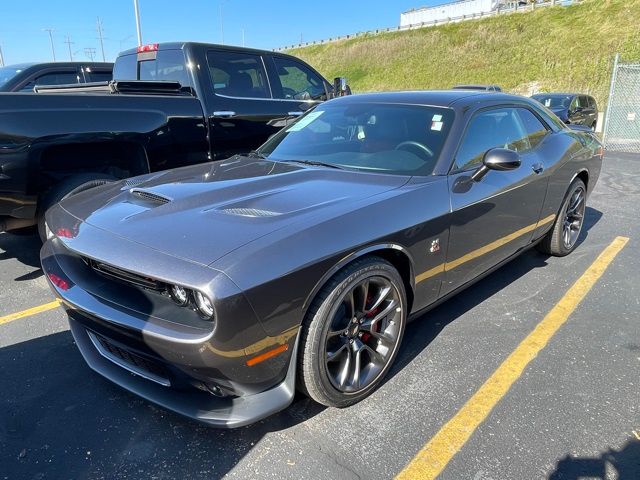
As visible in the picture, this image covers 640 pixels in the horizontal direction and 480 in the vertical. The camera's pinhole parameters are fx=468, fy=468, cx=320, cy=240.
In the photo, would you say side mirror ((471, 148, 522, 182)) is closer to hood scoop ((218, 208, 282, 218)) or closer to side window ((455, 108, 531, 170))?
side window ((455, 108, 531, 170))

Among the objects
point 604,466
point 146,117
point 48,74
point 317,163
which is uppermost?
point 48,74

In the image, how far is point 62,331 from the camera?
9.97 feet

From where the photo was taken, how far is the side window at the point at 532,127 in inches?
149

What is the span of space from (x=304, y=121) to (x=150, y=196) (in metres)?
1.57

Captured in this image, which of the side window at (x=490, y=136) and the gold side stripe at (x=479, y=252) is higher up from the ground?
the side window at (x=490, y=136)

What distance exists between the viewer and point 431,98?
330 centimetres

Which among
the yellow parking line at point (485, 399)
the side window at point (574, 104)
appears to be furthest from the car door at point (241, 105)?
the side window at point (574, 104)

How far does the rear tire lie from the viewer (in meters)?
4.27

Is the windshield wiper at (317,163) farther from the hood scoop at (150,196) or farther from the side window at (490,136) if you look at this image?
the hood scoop at (150,196)

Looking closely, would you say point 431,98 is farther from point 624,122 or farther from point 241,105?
point 624,122

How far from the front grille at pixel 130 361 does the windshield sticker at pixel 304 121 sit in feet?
6.81

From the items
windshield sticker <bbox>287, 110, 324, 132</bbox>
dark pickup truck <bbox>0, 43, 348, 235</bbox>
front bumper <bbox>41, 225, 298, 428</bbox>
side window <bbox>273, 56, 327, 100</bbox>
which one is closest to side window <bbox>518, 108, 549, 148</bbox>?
windshield sticker <bbox>287, 110, 324, 132</bbox>

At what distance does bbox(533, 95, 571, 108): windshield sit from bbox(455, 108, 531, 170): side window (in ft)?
36.3

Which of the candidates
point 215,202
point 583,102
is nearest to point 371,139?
point 215,202
